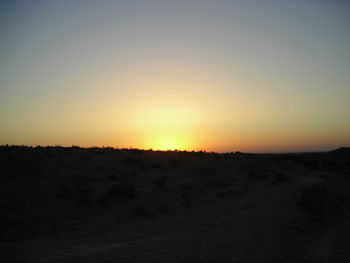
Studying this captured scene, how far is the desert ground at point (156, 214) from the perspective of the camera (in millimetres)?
8859

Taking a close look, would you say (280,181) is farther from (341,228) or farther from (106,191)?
(106,191)

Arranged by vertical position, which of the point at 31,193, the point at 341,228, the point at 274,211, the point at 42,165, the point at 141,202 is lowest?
the point at 341,228

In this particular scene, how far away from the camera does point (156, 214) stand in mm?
12477

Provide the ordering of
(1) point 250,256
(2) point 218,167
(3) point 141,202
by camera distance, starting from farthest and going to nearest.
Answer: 1. (2) point 218,167
2. (3) point 141,202
3. (1) point 250,256

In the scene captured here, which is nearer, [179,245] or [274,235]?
[179,245]

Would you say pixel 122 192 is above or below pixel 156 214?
above

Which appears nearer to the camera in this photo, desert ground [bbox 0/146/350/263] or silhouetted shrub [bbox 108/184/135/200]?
desert ground [bbox 0/146/350/263]

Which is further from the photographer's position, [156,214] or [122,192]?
[122,192]

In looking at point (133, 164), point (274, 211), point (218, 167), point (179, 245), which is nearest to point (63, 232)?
point (179, 245)

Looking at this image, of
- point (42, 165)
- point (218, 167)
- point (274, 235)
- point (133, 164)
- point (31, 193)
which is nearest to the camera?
point (274, 235)

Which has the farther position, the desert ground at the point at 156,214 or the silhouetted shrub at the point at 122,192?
the silhouetted shrub at the point at 122,192

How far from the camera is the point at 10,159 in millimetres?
17266

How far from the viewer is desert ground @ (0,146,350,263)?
8859 mm

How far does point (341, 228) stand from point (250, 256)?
7.25m
